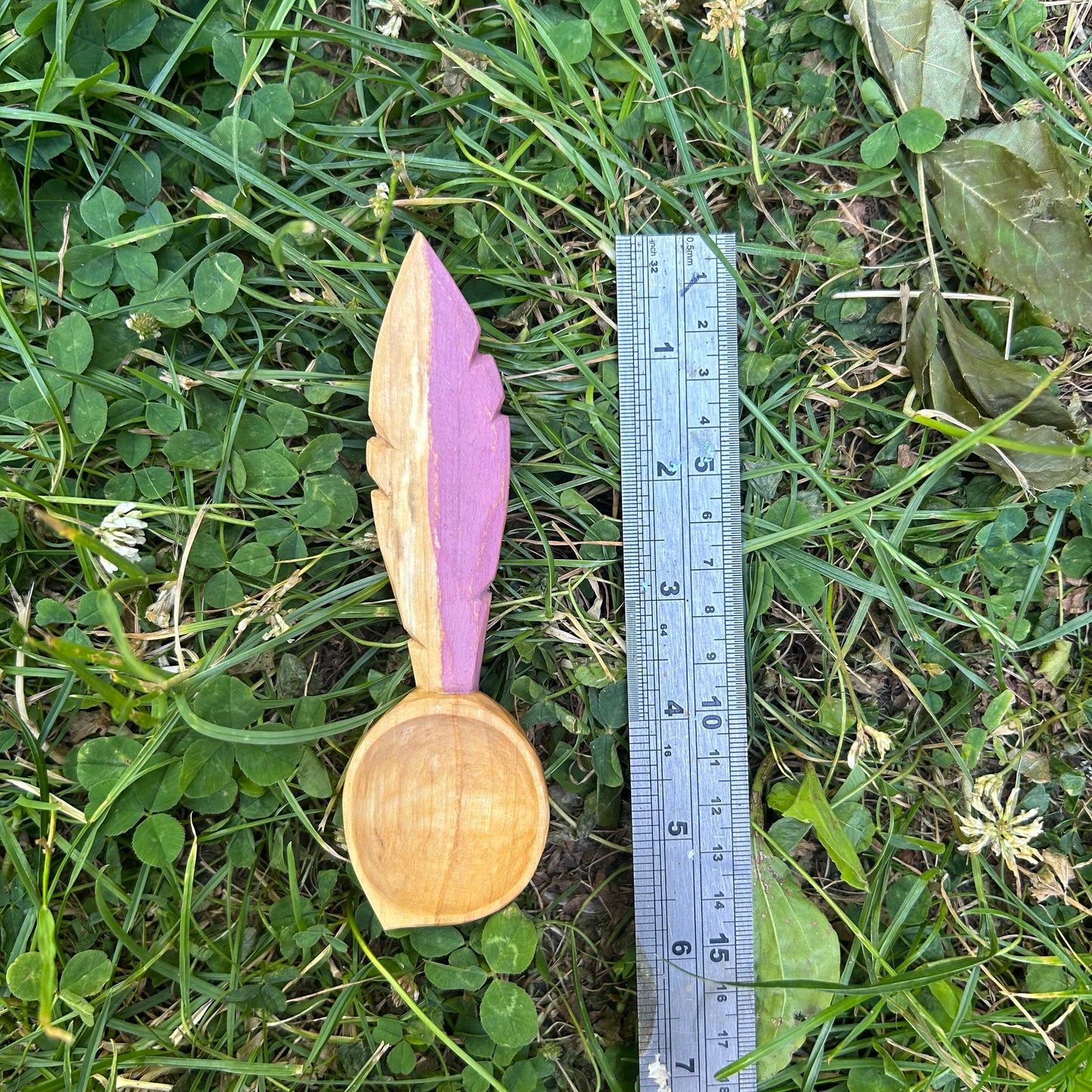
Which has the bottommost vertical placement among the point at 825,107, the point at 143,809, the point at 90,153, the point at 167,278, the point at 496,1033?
the point at 496,1033

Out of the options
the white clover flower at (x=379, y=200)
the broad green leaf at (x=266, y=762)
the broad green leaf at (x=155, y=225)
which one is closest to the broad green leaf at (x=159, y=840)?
the broad green leaf at (x=266, y=762)

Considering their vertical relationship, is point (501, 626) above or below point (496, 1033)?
above

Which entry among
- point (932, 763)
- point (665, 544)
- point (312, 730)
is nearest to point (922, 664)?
point (932, 763)

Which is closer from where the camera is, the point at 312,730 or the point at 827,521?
the point at 312,730

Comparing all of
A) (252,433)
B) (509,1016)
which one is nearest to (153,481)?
(252,433)

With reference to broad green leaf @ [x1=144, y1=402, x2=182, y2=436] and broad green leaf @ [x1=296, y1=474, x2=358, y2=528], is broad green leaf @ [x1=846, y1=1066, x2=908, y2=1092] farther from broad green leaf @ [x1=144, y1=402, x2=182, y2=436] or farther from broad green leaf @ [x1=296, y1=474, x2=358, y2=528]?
broad green leaf @ [x1=144, y1=402, x2=182, y2=436]

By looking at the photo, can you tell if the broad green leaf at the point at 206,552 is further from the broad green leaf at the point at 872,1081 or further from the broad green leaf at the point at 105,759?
the broad green leaf at the point at 872,1081

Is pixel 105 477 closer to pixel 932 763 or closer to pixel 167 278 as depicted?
pixel 167 278
